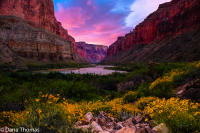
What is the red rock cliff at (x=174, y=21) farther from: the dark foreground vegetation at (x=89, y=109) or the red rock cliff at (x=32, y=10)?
the red rock cliff at (x=32, y=10)

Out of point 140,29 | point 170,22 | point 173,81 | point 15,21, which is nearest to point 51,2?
point 15,21

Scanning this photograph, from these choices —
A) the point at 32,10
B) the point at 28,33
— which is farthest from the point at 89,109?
the point at 32,10

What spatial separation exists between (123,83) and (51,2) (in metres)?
73.7

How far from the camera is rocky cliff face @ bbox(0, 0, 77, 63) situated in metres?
35.2

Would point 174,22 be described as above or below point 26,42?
above

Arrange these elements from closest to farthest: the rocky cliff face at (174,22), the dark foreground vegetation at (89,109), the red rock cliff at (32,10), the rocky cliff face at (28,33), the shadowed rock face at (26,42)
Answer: the dark foreground vegetation at (89,109) < the shadowed rock face at (26,42) < the rocky cliff face at (28,33) < the rocky cliff face at (174,22) < the red rock cliff at (32,10)

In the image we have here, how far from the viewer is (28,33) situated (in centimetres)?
3981

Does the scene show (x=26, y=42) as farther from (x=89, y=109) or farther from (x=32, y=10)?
(x=89, y=109)

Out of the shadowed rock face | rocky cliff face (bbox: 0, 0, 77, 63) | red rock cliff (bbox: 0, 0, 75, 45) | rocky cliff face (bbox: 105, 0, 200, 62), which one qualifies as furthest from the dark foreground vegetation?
red rock cliff (bbox: 0, 0, 75, 45)

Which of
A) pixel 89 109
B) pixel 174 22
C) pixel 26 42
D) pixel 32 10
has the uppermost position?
pixel 32 10

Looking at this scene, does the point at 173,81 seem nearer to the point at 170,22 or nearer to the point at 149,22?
the point at 170,22

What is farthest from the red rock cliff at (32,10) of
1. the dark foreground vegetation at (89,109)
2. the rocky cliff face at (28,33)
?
the dark foreground vegetation at (89,109)

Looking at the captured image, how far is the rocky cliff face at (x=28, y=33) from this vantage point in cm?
3524

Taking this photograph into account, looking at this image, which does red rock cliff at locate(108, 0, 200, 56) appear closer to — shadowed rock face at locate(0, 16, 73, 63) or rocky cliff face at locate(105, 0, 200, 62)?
rocky cliff face at locate(105, 0, 200, 62)
